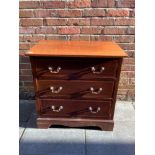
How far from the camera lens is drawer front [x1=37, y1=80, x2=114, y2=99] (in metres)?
2.68

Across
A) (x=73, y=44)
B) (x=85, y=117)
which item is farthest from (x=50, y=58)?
(x=85, y=117)

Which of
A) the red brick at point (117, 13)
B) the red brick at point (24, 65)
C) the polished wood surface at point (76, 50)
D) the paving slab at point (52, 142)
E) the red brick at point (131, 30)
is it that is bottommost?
the paving slab at point (52, 142)

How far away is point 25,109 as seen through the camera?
331cm

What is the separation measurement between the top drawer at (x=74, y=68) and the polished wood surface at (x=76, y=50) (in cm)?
6

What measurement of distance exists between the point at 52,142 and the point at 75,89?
58 centimetres

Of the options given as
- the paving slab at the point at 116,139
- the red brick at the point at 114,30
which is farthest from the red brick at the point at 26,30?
the paving slab at the point at 116,139

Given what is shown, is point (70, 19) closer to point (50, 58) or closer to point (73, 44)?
point (73, 44)

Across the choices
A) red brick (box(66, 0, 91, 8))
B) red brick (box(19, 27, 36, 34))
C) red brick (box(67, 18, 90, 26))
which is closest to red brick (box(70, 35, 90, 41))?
→ red brick (box(67, 18, 90, 26))

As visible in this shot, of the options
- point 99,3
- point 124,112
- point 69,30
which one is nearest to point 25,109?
point 69,30

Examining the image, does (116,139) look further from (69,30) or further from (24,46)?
(24,46)

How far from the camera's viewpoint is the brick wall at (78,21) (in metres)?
3.19

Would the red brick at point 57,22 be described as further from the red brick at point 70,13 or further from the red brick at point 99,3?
the red brick at point 99,3

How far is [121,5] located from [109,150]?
1677mm

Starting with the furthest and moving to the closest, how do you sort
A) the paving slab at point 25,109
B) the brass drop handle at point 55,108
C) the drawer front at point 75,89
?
the paving slab at point 25,109
the brass drop handle at point 55,108
the drawer front at point 75,89
